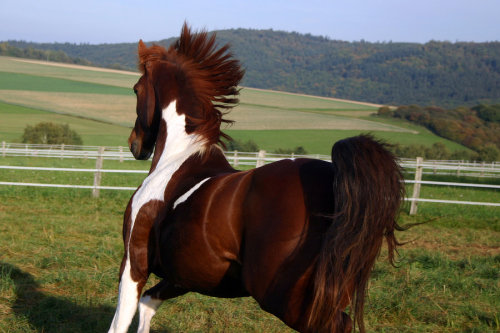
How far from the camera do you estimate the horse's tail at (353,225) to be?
216 centimetres

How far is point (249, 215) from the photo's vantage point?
7.80ft

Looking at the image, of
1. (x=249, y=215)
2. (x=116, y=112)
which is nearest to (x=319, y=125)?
(x=116, y=112)

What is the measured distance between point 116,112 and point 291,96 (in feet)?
112

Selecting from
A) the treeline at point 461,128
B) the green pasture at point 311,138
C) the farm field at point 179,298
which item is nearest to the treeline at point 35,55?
the green pasture at point 311,138

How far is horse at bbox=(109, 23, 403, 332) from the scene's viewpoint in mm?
2197

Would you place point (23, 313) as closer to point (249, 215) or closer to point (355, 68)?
point (249, 215)

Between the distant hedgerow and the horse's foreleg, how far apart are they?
3271 cm

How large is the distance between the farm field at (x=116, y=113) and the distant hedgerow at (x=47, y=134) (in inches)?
124

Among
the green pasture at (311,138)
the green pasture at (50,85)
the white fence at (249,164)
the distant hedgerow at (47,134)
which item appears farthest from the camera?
the green pasture at (50,85)

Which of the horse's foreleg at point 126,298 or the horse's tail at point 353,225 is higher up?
the horse's tail at point 353,225

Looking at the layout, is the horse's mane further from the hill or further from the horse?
the hill

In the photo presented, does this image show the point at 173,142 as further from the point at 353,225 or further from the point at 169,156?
the point at 353,225

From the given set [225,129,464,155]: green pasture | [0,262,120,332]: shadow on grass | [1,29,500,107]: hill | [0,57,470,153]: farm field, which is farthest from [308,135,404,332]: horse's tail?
[1,29,500,107]: hill

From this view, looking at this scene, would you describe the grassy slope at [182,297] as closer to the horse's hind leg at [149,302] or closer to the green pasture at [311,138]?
the horse's hind leg at [149,302]
